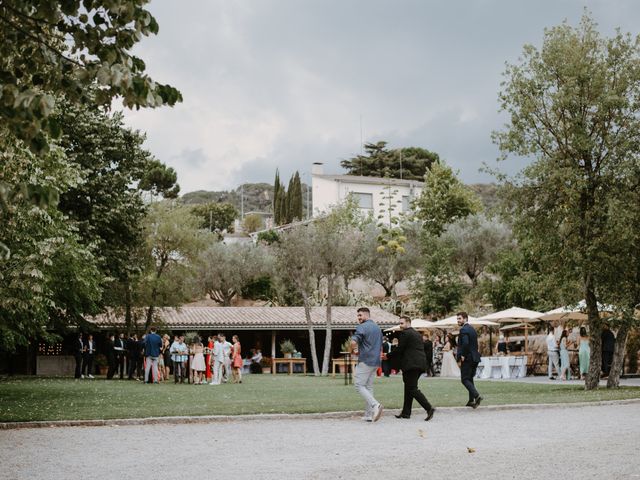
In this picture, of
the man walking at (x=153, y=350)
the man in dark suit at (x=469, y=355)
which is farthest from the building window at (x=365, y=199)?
the man in dark suit at (x=469, y=355)

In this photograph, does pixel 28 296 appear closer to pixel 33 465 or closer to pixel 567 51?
pixel 33 465

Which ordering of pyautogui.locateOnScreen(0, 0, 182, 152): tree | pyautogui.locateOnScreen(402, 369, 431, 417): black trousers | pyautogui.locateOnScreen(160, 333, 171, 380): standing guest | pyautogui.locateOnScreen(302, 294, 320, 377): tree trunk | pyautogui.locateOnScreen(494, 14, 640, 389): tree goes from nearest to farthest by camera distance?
1. pyautogui.locateOnScreen(0, 0, 182, 152): tree
2. pyautogui.locateOnScreen(402, 369, 431, 417): black trousers
3. pyautogui.locateOnScreen(494, 14, 640, 389): tree
4. pyautogui.locateOnScreen(160, 333, 171, 380): standing guest
5. pyautogui.locateOnScreen(302, 294, 320, 377): tree trunk

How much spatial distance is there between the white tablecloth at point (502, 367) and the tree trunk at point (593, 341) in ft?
36.8

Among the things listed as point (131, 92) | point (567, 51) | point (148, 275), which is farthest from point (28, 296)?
point (148, 275)

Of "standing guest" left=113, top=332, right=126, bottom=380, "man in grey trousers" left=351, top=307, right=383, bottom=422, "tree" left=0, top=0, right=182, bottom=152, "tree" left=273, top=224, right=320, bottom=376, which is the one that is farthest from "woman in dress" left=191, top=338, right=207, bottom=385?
"tree" left=0, top=0, right=182, bottom=152

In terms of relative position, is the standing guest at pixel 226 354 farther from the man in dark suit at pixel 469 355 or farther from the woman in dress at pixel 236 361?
the man in dark suit at pixel 469 355

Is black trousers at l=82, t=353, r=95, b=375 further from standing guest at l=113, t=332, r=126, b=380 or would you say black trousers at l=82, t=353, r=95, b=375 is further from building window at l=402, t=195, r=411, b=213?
building window at l=402, t=195, r=411, b=213

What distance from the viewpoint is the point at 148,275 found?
1554 inches

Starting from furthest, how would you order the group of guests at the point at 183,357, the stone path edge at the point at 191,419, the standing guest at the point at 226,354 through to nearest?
the standing guest at the point at 226,354 → the group of guests at the point at 183,357 → the stone path edge at the point at 191,419

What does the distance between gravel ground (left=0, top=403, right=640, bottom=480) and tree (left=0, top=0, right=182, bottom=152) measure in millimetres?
4212

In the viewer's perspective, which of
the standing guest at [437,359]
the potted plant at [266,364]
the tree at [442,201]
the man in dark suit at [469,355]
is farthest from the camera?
the tree at [442,201]

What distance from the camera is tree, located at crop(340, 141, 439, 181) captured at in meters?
89.8

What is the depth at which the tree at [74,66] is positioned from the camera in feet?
16.6

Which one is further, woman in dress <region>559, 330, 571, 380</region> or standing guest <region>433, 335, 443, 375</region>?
standing guest <region>433, 335, 443, 375</region>
